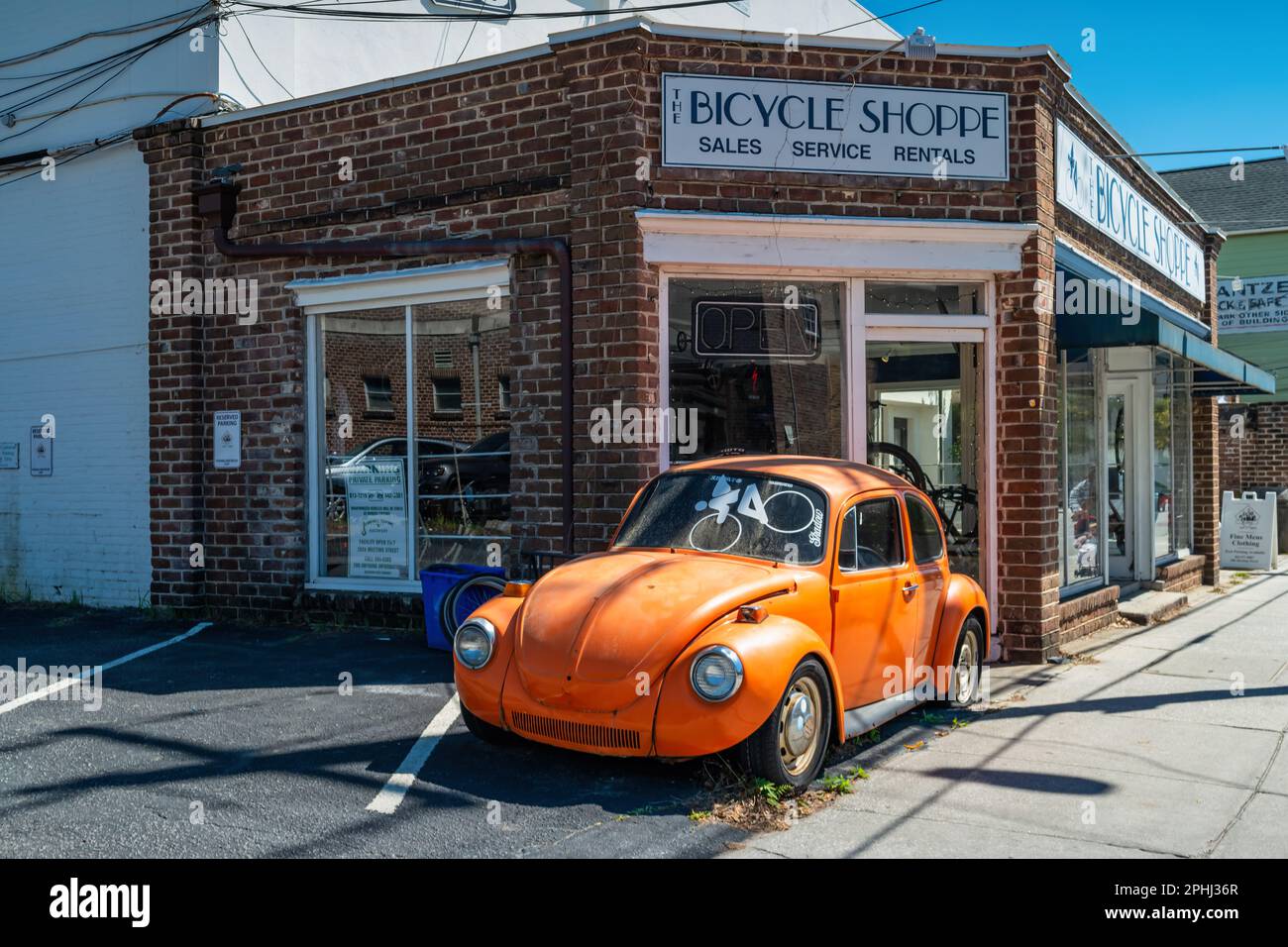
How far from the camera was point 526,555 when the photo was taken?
7488mm

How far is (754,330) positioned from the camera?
8.95m

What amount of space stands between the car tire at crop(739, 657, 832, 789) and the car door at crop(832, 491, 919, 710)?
39 centimetres

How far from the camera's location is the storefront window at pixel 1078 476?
10.3m

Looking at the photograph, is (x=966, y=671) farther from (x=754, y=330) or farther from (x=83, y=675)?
(x=83, y=675)

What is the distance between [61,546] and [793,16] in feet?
45.5

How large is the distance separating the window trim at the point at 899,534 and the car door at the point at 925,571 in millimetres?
65

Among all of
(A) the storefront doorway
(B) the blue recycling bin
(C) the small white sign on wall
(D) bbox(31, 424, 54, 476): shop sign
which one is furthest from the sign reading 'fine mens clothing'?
(D) bbox(31, 424, 54, 476): shop sign

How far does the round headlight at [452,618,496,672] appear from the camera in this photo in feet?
18.2

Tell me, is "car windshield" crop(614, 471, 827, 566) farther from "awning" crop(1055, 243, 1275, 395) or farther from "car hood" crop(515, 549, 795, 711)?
"awning" crop(1055, 243, 1275, 395)

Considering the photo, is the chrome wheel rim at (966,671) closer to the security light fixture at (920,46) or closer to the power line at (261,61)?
the security light fixture at (920,46)

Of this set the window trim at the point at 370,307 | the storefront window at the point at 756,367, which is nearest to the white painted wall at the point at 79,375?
the window trim at the point at 370,307

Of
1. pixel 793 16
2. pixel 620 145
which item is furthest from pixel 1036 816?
pixel 793 16

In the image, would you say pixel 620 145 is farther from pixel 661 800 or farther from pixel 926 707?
pixel 661 800

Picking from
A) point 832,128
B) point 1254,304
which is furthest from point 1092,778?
point 1254,304
